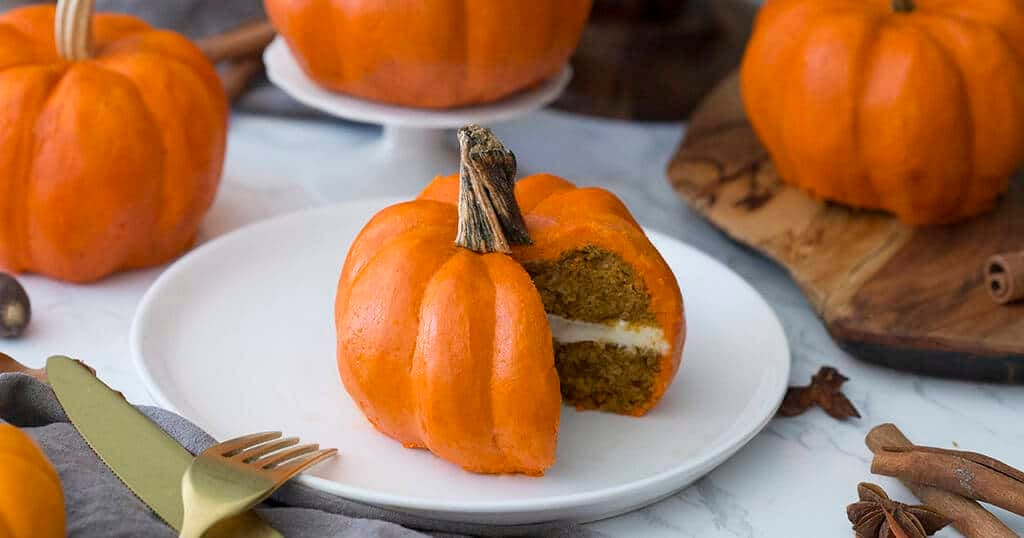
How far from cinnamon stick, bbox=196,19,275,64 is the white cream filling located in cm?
133

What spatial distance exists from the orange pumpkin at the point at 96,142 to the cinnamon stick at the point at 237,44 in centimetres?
58

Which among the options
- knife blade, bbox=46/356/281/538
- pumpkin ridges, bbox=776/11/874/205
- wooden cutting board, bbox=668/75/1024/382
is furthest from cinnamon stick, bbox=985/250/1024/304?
knife blade, bbox=46/356/281/538

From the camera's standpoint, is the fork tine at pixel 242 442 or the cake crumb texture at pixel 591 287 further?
the cake crumb texture at pixel 591 287

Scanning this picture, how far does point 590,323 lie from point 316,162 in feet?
3.61

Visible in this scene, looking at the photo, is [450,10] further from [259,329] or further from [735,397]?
[735,397]

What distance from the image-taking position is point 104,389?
4.73 feet

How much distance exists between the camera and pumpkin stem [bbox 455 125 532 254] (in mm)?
1418

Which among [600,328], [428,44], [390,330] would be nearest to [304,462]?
[390,330]

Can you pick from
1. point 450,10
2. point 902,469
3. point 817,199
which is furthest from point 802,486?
point 450,10

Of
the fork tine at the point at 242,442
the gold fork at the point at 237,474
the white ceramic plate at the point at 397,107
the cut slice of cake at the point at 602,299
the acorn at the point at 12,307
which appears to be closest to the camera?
the gold fork at the point at 237,474

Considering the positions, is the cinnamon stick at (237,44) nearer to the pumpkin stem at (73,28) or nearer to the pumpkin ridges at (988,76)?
the pumpkin stem at (73,28)

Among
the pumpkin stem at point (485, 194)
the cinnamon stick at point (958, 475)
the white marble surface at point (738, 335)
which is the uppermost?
the pumpkin stem at point (485, 194)

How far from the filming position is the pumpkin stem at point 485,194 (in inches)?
55.8

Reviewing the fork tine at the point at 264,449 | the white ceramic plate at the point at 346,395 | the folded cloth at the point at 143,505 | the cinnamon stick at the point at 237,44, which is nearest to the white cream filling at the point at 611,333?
the white ceramic plate at the point at 346,395
